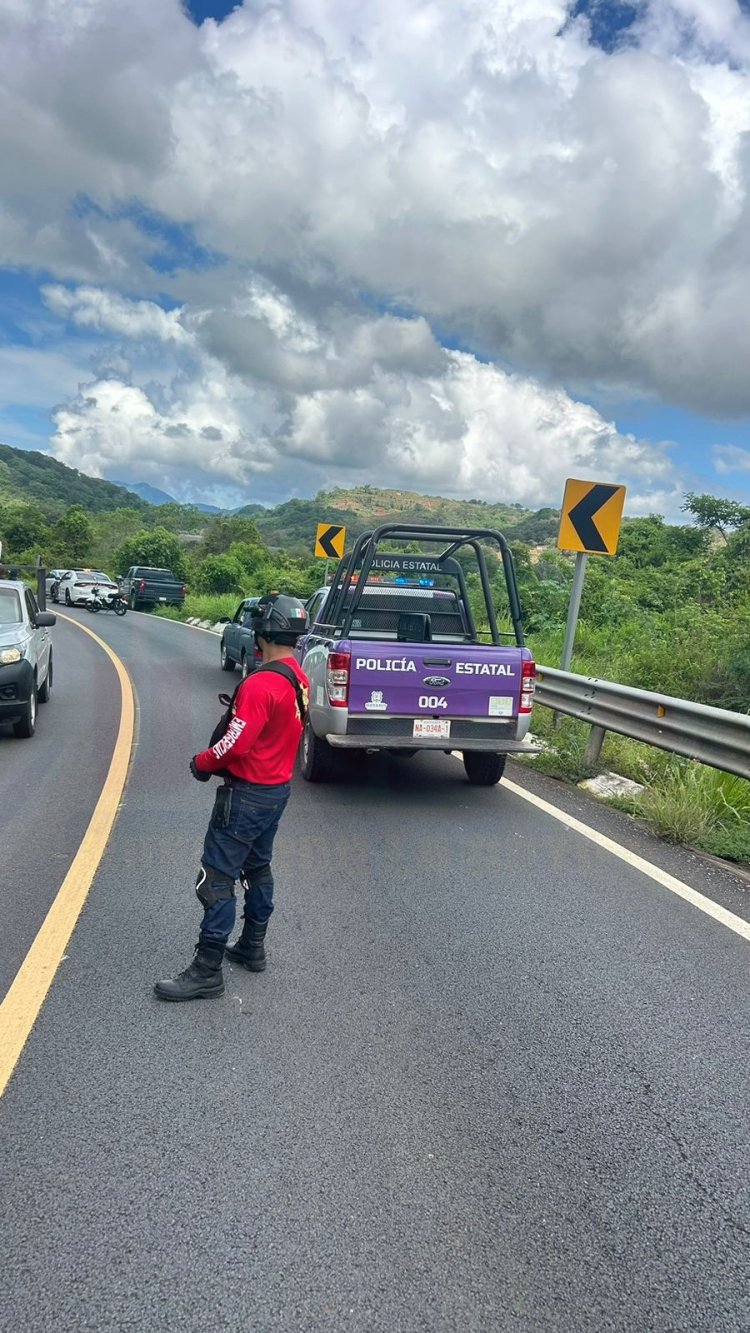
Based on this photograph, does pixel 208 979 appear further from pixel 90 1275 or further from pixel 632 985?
pixel 632 985

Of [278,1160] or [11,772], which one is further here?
[11,772]

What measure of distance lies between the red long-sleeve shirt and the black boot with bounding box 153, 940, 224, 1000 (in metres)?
0.72

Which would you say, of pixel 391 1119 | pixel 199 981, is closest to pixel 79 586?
pixel 199 981

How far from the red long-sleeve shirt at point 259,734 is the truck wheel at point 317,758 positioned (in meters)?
3.90

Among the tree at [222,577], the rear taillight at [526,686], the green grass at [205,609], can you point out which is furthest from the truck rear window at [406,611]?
the tree at [222,577]

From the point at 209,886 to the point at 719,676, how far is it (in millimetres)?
8678

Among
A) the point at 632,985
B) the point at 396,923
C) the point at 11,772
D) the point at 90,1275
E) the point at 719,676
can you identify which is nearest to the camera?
the point at 90,1275

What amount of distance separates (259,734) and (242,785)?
0.78 feet

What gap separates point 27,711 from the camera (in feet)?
31.6

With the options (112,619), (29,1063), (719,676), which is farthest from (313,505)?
(29,1063)

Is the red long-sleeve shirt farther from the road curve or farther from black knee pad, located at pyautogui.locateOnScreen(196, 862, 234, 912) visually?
the road curve

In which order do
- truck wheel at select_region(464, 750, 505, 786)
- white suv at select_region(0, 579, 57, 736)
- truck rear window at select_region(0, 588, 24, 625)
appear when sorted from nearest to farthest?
1. truck wheel at select_region(464, 750, 505, 786)
2. white suv at select_region(0, 579, 57, 736)
3. truck rear window at select_region(0, 588, 24, 625)

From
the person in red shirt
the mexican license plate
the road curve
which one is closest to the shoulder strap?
the person in red shirt

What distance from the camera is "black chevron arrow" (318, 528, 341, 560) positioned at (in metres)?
19.7
